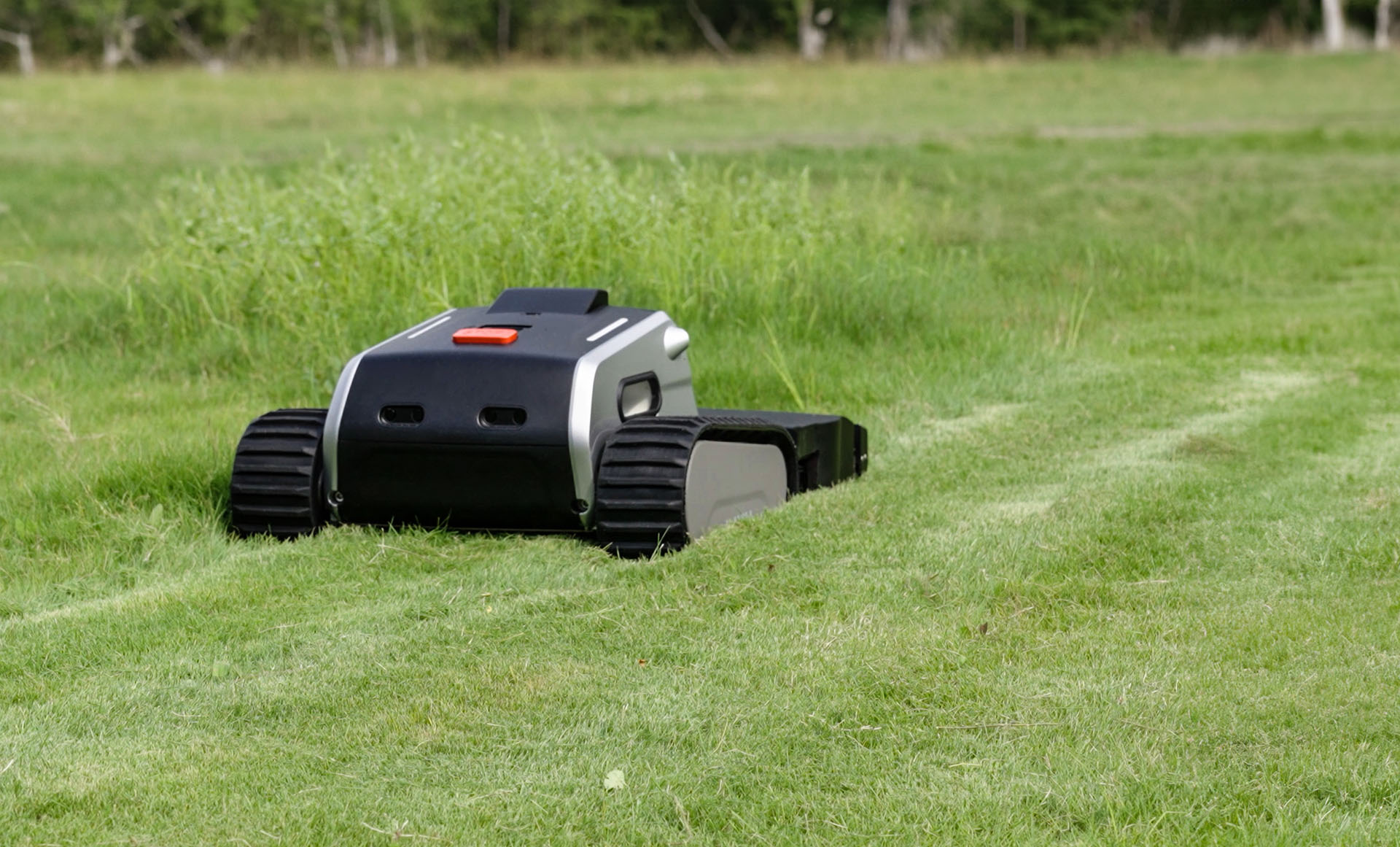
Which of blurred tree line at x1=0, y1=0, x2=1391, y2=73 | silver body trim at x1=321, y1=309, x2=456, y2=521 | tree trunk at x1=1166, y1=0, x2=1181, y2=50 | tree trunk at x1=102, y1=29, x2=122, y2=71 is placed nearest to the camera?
silver body trim at x1=321, y1=309, x2=456, y2=521

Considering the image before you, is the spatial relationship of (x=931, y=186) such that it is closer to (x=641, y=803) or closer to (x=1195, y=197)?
(x=1195, y=197)

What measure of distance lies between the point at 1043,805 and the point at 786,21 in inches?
1857

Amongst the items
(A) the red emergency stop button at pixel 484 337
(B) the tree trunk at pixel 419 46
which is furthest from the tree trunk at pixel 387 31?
(A) the red emergency stop button at pixel 484 337

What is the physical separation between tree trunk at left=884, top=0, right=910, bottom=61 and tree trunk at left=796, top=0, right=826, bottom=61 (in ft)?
6.93

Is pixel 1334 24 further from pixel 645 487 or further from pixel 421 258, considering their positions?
pixel 645 487

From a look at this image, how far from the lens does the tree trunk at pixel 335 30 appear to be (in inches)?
1708

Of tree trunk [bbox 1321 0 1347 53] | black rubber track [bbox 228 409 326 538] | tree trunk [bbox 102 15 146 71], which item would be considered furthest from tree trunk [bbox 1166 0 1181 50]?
black rubber track [bbox 228 409 326 538]

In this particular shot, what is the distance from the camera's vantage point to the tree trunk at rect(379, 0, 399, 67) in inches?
1726

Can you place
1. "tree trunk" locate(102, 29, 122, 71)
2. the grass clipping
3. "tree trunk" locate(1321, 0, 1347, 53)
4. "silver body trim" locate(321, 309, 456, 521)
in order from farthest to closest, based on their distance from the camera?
"tree trunk" locate(1321, 0, 1347, 53) → "tree trunk" locate(102, 29, 122, 71) → the grass clipping → "silver body trim" locate(321, 309, 456, 521)

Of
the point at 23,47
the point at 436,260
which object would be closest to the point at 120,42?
the point at 23,47

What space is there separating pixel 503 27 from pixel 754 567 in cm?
4518

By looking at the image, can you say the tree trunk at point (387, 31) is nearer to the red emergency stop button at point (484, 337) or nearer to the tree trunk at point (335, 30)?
the tree trunk at point (335, 30)

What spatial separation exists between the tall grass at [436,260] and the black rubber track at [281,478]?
7.52ft

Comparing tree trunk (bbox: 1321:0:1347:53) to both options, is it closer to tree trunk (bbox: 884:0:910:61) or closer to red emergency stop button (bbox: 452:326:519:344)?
tree trunk (bbox: 884:0:910:61)
